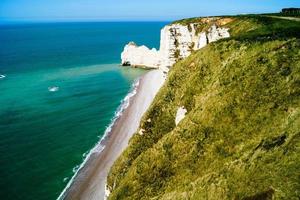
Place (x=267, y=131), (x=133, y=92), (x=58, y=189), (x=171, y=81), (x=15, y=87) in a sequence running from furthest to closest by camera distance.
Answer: (x=15, y=87) < (x=133, y=92) < (x=58, y=189) < (x=171, y=81) < (x=267, y=131)

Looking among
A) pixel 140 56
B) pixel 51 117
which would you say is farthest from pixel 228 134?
pixel 140 56

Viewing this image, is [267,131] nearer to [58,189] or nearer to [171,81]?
[171,81]

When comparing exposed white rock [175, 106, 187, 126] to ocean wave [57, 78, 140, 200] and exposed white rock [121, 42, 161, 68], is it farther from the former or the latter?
exposed white rock [121, 42, 161, 68]

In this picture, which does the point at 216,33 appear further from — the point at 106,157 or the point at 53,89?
the point at 53,89

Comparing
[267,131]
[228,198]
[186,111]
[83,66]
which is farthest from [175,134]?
[83,66]

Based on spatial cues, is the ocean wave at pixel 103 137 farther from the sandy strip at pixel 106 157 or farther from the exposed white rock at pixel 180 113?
the exposed white rock at pixel 180 113
